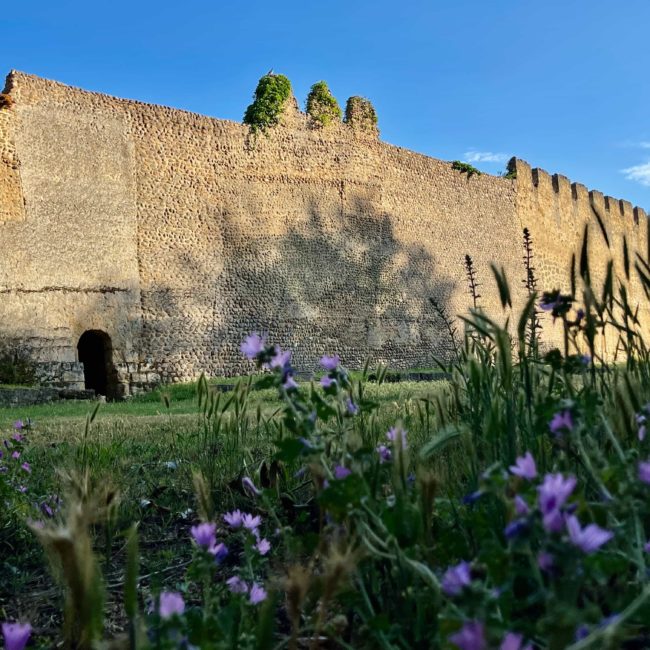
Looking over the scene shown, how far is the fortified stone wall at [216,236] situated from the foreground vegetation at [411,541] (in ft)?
35.8

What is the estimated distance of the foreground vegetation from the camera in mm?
621

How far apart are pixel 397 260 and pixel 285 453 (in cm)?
1706

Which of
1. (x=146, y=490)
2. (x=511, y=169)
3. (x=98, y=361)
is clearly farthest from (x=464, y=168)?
(x=146, y=490)

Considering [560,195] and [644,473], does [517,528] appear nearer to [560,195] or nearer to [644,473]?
[644,473]

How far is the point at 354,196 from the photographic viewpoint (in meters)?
17.1

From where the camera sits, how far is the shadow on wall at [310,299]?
45.5ft

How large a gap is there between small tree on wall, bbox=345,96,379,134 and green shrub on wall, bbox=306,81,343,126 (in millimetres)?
629

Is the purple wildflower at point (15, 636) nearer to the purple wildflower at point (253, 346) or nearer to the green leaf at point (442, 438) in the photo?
the purple wildflower at point (253, 346)

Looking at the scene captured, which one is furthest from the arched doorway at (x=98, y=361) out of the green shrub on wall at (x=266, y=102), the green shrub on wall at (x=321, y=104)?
the green shrub on wall at (x=321, y=104)

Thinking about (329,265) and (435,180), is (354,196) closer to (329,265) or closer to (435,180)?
(329,265)

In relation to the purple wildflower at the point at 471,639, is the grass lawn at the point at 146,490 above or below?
below

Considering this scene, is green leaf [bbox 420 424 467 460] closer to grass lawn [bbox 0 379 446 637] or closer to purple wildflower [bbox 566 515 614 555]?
grass lawn [bbox 0 379 446 637]

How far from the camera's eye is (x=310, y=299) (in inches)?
628

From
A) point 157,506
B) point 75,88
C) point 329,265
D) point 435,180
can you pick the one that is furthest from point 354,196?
point 157,506
